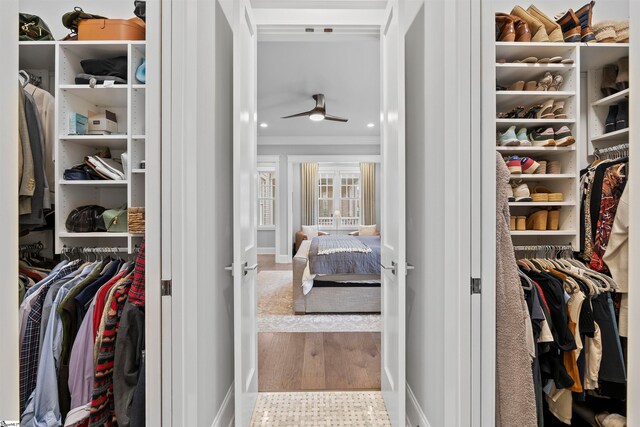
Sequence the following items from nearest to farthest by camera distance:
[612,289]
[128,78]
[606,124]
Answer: [612,289], [128,78], [606,124]

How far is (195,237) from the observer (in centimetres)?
144

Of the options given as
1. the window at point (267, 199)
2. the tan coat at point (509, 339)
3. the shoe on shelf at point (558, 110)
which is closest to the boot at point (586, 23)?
the shoe on shelf at point (558, 110)

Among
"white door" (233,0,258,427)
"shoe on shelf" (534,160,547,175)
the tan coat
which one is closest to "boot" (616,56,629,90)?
"shoe on shelf" (534,160,547,175)

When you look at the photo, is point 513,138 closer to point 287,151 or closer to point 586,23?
point 586,23

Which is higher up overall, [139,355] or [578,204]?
[578,204]

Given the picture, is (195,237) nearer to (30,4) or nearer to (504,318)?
(504,318)

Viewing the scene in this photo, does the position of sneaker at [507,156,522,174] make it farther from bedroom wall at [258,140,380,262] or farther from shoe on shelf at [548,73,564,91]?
bedroom wall at [258,140,380,262]

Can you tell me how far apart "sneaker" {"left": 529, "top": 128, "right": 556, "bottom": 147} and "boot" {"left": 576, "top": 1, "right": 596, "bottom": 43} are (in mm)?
516

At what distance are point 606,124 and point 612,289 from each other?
100cm

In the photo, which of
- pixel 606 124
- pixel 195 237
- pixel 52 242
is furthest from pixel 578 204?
pixel 52 242

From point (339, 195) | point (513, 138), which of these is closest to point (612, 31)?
point (513, 138)

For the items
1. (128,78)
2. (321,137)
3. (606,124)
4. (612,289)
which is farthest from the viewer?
(321,137)

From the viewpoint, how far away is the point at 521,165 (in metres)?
2.09

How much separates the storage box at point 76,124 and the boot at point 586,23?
283 cm
